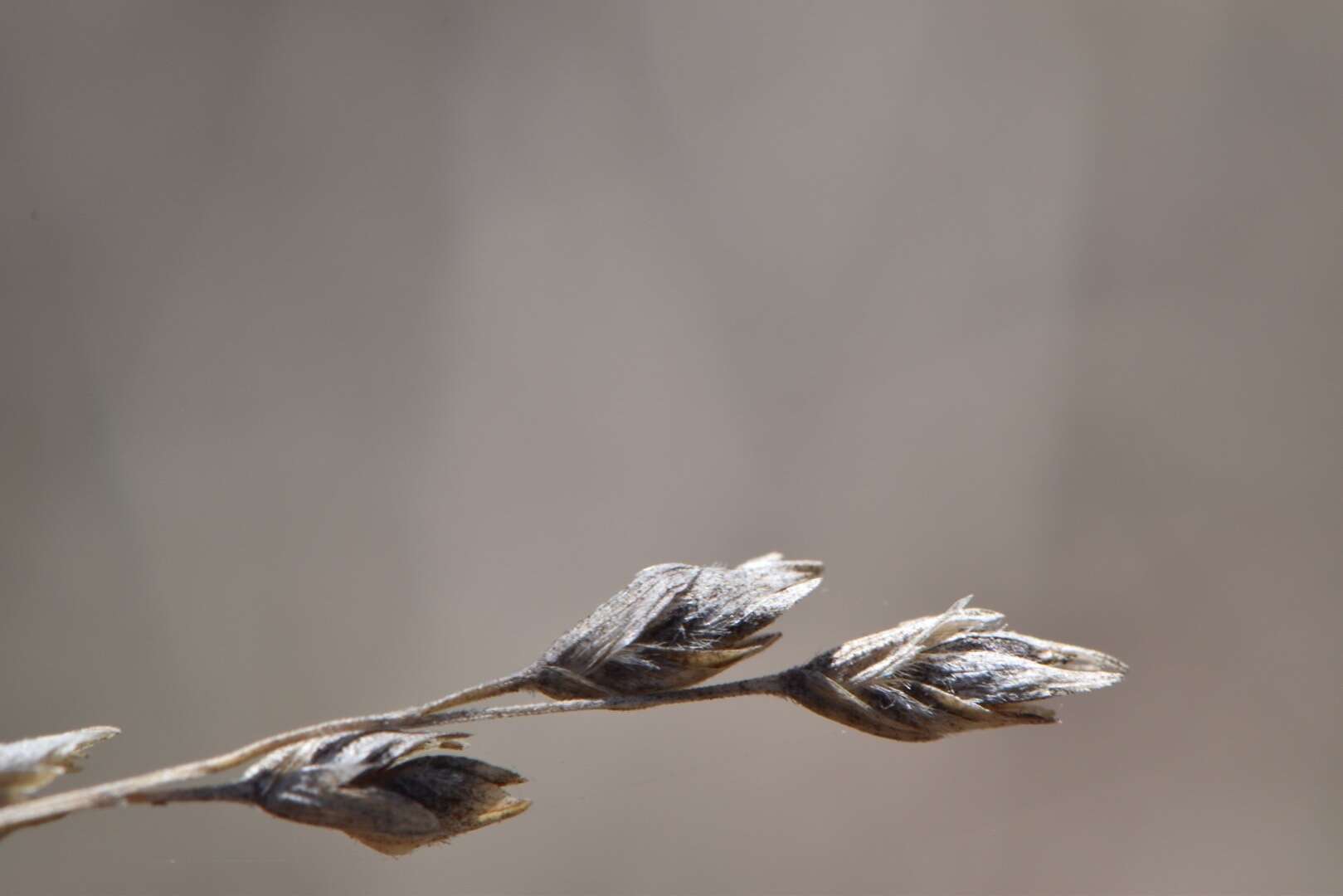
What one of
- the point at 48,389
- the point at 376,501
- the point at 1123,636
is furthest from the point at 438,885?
the point at 1123,636

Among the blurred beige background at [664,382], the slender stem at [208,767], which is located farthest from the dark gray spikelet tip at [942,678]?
the blurred beige background at [664,382]

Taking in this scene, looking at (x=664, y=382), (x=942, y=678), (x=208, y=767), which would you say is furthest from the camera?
(x=664, y=382)

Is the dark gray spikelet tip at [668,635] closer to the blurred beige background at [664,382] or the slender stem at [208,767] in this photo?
the slender stem at [208,767]

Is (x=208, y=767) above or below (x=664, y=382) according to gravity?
below

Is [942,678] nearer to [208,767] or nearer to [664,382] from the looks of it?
[208,767]

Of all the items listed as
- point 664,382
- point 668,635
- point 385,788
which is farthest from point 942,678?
point 664,382

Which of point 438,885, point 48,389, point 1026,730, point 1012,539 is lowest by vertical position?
point 438,885

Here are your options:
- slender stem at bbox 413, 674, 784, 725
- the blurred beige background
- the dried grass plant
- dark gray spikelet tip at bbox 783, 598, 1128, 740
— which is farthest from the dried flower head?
the blurred beige background

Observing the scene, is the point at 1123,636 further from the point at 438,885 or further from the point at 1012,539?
the point at 438,885
